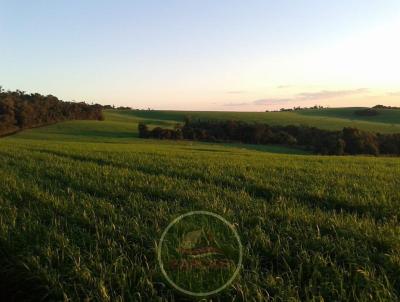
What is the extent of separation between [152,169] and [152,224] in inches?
369

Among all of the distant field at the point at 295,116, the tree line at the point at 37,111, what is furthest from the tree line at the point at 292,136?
the tree line at the point at 37,111

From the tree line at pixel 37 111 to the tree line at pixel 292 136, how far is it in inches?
1107

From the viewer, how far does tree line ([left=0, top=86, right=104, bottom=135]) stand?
99181 mm

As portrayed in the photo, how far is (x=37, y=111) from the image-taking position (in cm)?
10869

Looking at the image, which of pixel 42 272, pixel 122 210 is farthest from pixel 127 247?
pixel 122 210

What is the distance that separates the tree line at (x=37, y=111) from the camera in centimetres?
9918

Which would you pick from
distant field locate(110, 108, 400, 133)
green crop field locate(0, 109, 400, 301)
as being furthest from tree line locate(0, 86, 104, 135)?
green crop field locate(0, 109, 400, 301)

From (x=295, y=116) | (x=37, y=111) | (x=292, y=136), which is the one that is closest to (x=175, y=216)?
(x=292, y=136)

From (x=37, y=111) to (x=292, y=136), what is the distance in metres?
57.4

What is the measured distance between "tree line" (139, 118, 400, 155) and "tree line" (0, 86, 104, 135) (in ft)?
92.3

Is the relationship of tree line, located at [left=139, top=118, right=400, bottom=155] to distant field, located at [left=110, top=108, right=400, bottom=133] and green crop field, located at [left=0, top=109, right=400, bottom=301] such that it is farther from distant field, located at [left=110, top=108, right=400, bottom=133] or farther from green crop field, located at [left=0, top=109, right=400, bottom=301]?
green crop field, located at [left=0, top=109, right=400, bottom=301]

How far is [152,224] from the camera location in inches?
319

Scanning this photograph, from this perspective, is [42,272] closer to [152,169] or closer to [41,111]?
[152,169]

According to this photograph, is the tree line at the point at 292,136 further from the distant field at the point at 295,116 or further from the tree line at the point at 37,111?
the tree line at the point at 37,111
